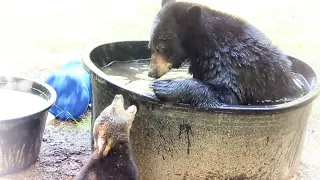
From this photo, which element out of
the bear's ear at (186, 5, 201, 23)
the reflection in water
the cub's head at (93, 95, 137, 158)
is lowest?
the reflection in water

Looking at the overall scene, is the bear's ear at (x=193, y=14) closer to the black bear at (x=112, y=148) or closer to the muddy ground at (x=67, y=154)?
the black bear at (x=112, y=148)

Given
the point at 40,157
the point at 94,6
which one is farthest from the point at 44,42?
the point at 40,157

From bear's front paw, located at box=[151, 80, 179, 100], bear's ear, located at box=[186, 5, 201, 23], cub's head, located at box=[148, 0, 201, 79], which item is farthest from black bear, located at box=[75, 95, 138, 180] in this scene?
bear's ear, located at box=[186, 5, 201, 23]

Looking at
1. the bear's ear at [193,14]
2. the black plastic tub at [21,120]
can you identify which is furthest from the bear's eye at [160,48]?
the black plastic tub at [21,120]

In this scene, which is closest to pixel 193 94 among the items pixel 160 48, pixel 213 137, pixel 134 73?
pixel 213 137

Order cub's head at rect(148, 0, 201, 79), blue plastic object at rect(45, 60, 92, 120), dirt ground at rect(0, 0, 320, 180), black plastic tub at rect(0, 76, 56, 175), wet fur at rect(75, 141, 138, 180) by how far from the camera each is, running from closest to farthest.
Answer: wet fur at rect(75, 141, 138, 180) → cub's head at rect(148, 0, 201, 79) → black plastic tub at rect(0, 76, 56, 175) → dirt ground at rect(0, 0, 320, 180) → blue plastic object at rect(45, 60, 92, 120)

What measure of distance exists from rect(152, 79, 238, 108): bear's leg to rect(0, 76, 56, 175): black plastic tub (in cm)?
130

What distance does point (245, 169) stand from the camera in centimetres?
402

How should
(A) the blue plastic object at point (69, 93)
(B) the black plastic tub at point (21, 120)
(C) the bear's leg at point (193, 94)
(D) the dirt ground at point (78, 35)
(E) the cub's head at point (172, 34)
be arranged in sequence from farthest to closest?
(A) the blue plastic object at point (69, 93)
(D) the dirt ground at point (78, 35)
(B) the black plastic tub at point (21, 120)
(E) the cub's head at point (172, 34)
(C) the bear's leg at point (193, 94)

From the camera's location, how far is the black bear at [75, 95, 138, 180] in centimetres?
341

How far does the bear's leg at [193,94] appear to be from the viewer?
12.1 ft

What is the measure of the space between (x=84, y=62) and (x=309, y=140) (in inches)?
A: 116

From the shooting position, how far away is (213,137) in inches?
151

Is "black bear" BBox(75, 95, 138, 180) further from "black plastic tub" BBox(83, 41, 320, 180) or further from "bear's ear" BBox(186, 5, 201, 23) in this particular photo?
"bear's ear" BBox(186, 5, 201, 23)
